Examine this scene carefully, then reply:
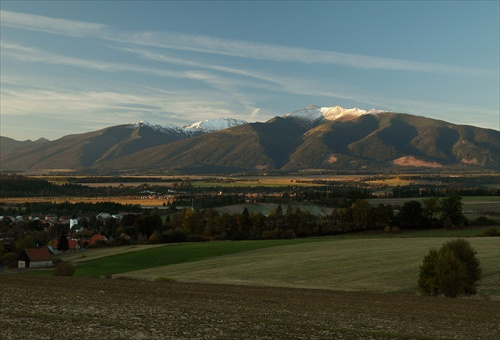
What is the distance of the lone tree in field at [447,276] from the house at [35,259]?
46797 mm

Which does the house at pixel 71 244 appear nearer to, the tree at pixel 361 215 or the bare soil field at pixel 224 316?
the tree at pixel 361 215

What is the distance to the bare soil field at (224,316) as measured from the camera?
14.8 metres

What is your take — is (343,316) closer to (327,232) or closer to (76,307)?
(76,307)

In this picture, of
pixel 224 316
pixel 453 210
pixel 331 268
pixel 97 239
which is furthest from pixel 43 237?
pixel 224 316

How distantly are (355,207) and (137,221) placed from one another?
39361 millimetres

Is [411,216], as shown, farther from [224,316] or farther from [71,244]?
[224,316]

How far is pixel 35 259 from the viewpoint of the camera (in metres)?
63.2

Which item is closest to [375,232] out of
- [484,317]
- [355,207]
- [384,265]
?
[355,207]

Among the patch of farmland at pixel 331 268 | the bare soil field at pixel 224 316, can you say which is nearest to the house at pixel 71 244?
the patch of farmland at pixel 331 268

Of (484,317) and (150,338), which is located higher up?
(150,338)

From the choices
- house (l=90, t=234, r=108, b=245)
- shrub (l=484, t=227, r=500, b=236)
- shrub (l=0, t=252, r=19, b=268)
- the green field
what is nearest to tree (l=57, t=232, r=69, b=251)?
house (l=90, t=234, r=108, b=245)

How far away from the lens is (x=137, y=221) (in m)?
93.1

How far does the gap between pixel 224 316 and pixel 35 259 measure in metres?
52.1

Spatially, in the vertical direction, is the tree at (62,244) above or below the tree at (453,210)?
below
